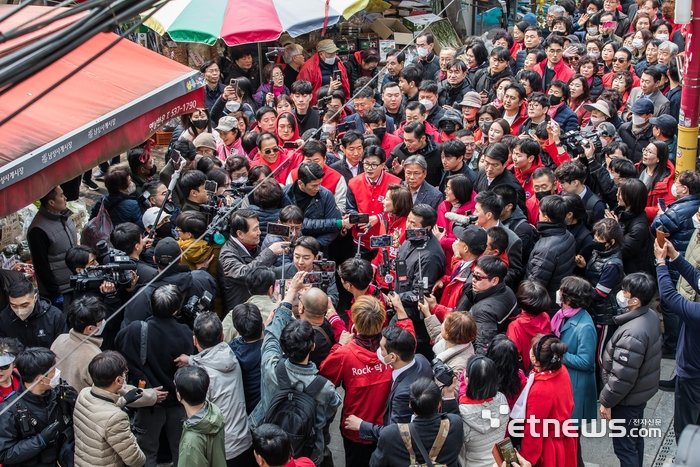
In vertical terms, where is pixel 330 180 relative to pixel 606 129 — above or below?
below

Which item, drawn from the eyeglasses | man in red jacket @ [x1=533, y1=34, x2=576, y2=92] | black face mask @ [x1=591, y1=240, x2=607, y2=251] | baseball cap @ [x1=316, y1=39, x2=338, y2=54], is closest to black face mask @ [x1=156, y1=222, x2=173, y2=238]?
the eyeglasses

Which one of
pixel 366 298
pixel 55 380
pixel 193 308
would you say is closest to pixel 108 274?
pixel 193 308

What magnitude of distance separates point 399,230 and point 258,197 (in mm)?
1172

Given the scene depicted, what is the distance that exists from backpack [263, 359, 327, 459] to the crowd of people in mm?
11

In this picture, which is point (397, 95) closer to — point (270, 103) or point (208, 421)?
point (270, 103)

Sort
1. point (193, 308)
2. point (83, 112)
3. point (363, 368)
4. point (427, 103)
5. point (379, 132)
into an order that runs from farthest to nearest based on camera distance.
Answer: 1. point (427, 103)
2. point (379, 132)
3. point (83, 112)
4. point (193, 308)
5. point (363, 368)

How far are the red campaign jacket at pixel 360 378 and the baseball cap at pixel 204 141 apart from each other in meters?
3.62

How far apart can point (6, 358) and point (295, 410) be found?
1.66 meters

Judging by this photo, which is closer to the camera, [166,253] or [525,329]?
[525,329]

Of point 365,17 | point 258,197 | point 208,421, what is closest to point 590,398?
point 208,421

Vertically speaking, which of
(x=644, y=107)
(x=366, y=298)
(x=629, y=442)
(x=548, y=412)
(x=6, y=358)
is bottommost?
(x=629, y=442)

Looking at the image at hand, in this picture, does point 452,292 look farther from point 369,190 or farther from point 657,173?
point 657,173

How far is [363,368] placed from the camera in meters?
4.51

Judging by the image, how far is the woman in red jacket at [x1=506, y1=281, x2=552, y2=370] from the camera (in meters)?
4.85
